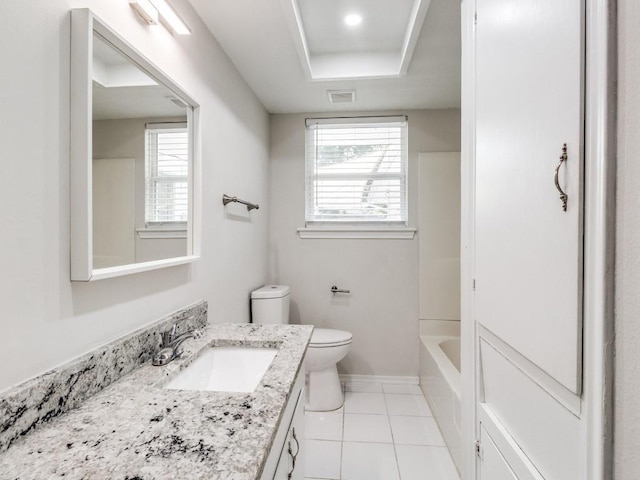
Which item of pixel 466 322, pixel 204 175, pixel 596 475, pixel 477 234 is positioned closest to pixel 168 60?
pixel 204 175

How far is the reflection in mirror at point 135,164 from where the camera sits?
1.01 meters

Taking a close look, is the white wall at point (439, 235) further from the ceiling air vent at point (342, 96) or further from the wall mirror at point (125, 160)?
the wall mirror at point (125, 160)

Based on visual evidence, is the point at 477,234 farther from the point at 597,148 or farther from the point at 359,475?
the point at 359,475

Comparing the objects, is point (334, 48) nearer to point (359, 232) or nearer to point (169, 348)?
point (359, 232)

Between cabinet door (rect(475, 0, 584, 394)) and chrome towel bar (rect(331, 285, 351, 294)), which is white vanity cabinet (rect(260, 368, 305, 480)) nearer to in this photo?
cabinet door (rect(475, 0, 584, 394))

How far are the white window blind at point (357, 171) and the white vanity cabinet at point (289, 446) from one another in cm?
187

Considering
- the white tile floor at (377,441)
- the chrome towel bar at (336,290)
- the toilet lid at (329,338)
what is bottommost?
the white tile floor at (377,441)

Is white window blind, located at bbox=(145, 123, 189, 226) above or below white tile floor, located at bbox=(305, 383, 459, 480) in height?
above

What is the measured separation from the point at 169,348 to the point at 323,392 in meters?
1.56

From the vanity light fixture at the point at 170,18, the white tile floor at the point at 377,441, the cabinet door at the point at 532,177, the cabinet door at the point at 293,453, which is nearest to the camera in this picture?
the cabinet door at the point at 532,177

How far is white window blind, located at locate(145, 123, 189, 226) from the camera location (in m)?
1.28

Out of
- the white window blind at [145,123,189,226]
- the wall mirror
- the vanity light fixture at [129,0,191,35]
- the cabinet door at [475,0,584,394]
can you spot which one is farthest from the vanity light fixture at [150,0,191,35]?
the cabinet door at [475,0,584,394]

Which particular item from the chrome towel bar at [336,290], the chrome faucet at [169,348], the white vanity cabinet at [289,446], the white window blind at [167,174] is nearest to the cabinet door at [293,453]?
the white vanity cabinet at [289,446]

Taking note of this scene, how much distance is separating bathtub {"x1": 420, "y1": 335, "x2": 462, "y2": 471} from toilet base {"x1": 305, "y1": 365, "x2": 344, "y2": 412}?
0.69 meters
